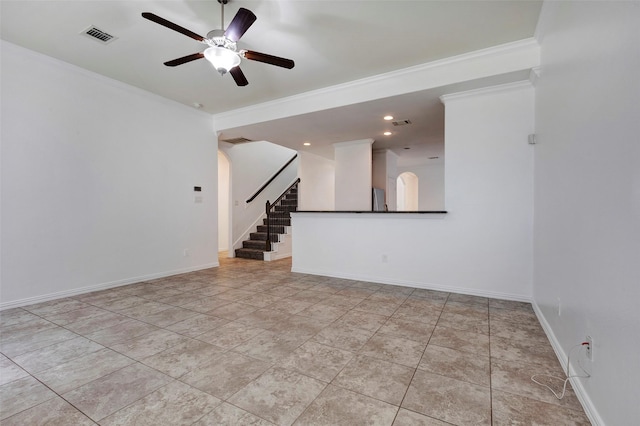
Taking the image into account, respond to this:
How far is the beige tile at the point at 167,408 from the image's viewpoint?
4.98ft

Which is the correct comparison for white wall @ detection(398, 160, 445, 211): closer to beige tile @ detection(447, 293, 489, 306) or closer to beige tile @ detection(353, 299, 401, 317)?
beige tile @ detection(447, 293, 489, 306)

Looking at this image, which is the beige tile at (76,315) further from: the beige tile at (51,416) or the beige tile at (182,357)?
the beige tile at (51,416)

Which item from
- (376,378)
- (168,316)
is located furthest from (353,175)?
(376,378)

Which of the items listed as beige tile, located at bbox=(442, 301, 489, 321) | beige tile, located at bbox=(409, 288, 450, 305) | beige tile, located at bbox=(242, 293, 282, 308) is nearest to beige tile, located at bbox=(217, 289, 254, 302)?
beige tile, located at bbox=(242, 293, 282, 308)

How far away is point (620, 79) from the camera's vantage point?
4.14ft

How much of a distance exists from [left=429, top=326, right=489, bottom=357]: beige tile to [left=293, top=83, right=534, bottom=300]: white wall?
1.36 meters

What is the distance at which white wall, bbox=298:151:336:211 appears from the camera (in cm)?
779

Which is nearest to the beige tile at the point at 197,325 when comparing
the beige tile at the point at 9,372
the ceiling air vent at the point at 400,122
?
the beige tile at the point at 9,372

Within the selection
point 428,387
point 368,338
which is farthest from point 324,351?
A: point 428,387

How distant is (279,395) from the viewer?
5.67ft

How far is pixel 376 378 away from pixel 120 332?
236 centimetres

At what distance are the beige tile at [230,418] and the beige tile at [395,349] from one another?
0.99 meters

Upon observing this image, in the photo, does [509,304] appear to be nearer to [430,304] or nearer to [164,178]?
[430,304]

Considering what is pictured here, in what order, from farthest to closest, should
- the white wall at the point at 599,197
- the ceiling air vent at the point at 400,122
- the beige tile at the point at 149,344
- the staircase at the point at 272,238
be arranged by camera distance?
the staircase at the point at 272,238, the ceiling air vent at the point at 400,122, the beige tile at the point at 149,344, the white wall at the point at 599,197
